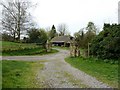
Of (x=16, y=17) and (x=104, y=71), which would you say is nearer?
(x=104, y=71)

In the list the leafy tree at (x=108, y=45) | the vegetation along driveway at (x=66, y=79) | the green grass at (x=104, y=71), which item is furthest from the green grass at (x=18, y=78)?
the leafy tree at (x=108, y=45)

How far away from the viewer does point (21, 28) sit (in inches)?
2275

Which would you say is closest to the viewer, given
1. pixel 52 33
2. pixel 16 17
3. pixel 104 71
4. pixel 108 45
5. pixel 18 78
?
pixel 18 78

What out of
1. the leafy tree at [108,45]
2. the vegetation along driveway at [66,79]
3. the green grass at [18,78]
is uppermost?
the leafy tree at [108,45]

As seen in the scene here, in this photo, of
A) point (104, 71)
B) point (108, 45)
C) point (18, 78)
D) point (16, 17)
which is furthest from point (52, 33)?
point (18, 78)

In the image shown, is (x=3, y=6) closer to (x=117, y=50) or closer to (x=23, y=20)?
(x=23, y=20)

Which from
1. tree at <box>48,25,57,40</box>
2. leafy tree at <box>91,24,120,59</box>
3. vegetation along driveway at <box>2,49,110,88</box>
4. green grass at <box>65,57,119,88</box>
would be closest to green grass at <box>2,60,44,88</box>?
vegetation along driveway at <box>2,49,110,88</box>

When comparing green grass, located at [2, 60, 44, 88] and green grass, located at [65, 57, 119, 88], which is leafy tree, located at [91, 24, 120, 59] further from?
green grass, located at [2, 60, 44, 88]

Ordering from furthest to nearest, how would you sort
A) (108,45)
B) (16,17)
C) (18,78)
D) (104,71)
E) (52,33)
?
(52,33) → (16,17) → (108,45) → (104,71) → (18,78)

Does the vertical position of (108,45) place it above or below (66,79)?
above

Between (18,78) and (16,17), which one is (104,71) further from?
(16,17)

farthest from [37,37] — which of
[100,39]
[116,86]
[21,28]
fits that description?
[116,86]

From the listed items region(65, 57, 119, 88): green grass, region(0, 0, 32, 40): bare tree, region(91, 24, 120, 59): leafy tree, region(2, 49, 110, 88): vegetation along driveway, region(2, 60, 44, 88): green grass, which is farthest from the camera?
region(0, 0, 32, 40): bare tree

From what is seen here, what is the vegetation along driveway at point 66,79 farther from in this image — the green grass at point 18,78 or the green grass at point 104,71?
the green grass at point 104,71
